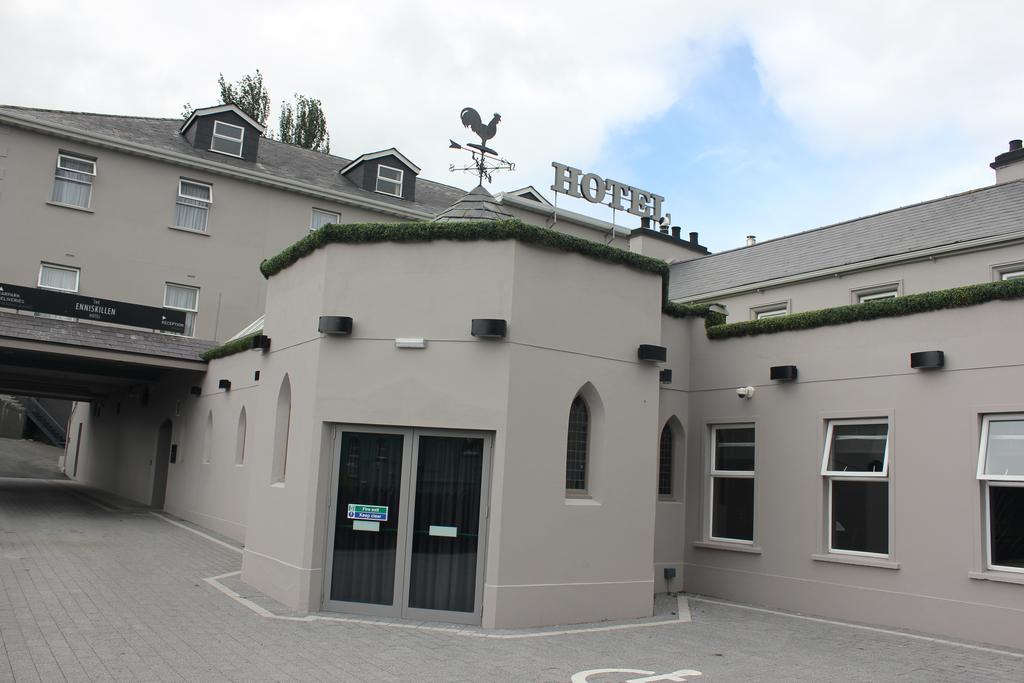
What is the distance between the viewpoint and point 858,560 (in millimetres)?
10922

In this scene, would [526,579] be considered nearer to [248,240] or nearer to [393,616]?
[393,616]

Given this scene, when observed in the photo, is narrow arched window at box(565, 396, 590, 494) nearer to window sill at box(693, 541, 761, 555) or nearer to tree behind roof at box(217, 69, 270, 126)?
window sill at box(693, 541, 761, 555)

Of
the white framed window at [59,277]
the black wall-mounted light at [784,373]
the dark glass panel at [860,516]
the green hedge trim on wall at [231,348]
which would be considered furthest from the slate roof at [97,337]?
the dark glass panel at [860,516]

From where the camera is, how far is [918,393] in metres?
10.7

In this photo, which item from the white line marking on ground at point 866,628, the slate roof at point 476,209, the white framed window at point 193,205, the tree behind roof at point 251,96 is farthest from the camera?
the tree behind roof at point 251,96

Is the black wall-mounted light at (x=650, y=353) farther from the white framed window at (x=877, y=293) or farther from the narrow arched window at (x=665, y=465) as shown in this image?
the white framed window at (x=877, y=293)

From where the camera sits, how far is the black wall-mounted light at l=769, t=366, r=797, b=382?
12141 mm

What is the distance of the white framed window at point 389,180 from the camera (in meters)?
27.5

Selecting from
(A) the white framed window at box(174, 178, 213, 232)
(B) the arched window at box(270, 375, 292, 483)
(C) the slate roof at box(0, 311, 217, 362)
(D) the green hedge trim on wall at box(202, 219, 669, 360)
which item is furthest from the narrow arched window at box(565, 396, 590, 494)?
(A) the white framed window at box(174, 178, 213, 232)

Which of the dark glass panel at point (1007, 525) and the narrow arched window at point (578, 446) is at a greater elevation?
the narrow arched window at point (578, 446)

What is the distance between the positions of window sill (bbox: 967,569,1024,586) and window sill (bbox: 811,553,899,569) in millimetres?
992

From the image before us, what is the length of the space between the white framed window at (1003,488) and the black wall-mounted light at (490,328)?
592 cm

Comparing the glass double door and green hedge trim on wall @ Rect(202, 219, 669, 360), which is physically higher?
green hedge trim on wall @ Rect(202, 219, 669, 360)

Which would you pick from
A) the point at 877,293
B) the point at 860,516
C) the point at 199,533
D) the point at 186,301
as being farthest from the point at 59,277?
the point at 877,293
